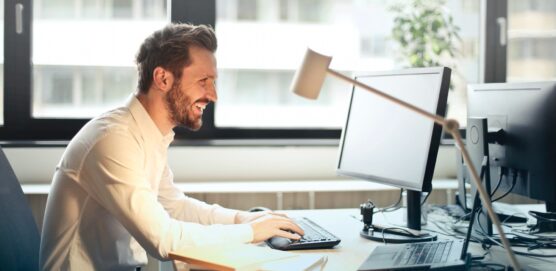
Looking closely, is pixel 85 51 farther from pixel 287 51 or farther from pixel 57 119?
pixel 287 51

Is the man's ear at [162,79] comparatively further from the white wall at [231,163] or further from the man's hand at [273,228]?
the white wall at [231,163]

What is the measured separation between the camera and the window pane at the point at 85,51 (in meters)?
2.97

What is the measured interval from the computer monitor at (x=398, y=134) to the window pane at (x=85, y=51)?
142cm

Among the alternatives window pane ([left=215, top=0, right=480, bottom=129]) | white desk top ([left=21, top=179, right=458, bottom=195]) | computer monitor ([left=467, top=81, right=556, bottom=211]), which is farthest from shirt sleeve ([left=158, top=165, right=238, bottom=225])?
window pane ([left=215, top=0, right=480, bottom=129])

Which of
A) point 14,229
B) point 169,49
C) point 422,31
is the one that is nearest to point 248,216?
point 169,49

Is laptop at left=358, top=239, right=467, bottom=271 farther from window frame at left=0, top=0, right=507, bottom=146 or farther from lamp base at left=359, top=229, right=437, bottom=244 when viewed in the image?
window frame at left=0, top=0, right=507, bottom=146

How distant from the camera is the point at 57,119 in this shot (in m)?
2.95

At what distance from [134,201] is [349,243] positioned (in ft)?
2.07

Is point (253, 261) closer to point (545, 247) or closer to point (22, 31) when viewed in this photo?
point (545, 247)

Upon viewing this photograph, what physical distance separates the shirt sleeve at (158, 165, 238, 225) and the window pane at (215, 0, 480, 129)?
1.11 meters

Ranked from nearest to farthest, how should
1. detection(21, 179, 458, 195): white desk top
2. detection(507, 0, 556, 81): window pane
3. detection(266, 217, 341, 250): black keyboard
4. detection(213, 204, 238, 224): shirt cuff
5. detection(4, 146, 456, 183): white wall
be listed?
detection(266, 217, 341, 250): black keyboard → detection(213, 204, 238, 224): shirt cuff → detection(21, 179, 458, 195): white desk top → detection(4, 146, 456, 183): white wall → detection(507, 0, 556, 81): window pane

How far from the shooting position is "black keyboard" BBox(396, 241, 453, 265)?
142 centimetres

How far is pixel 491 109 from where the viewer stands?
190 cm

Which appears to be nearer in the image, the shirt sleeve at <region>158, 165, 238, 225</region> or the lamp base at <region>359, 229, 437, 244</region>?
the lamp base at <region>359, 229, 437, 244</region>
